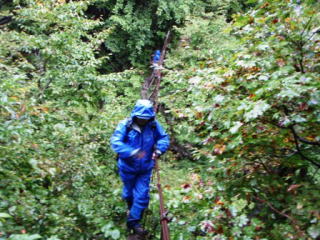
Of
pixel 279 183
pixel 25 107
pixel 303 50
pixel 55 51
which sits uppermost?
pixel 55 51

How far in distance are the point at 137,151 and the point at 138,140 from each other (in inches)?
5.5

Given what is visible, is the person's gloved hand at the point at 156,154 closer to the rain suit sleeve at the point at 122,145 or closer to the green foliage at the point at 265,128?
the rain suit sleeve at the point at 122,145

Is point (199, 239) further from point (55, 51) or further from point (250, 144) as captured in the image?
point (55, 51)

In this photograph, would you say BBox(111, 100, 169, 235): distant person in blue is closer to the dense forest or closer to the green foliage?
the dense forest

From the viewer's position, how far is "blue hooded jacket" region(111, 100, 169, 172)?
11.5 ft

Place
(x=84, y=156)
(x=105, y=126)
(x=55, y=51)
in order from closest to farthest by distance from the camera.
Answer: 1. (x=84, y=156)
2. (x=105, y=126)
3. (x=55, y=51)

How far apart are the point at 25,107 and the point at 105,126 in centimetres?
264

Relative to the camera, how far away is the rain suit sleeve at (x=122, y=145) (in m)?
3.50

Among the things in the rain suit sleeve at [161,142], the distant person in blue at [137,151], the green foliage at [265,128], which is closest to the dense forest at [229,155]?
the green foliage at [265,128]

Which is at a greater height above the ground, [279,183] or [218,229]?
[279,183]

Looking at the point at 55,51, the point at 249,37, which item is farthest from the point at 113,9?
the point at 249,37

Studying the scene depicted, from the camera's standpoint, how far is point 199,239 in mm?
2504

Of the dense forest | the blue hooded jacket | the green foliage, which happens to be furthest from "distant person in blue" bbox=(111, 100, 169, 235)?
the green foliage

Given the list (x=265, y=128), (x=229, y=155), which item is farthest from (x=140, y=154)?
(x=265, y=128)
